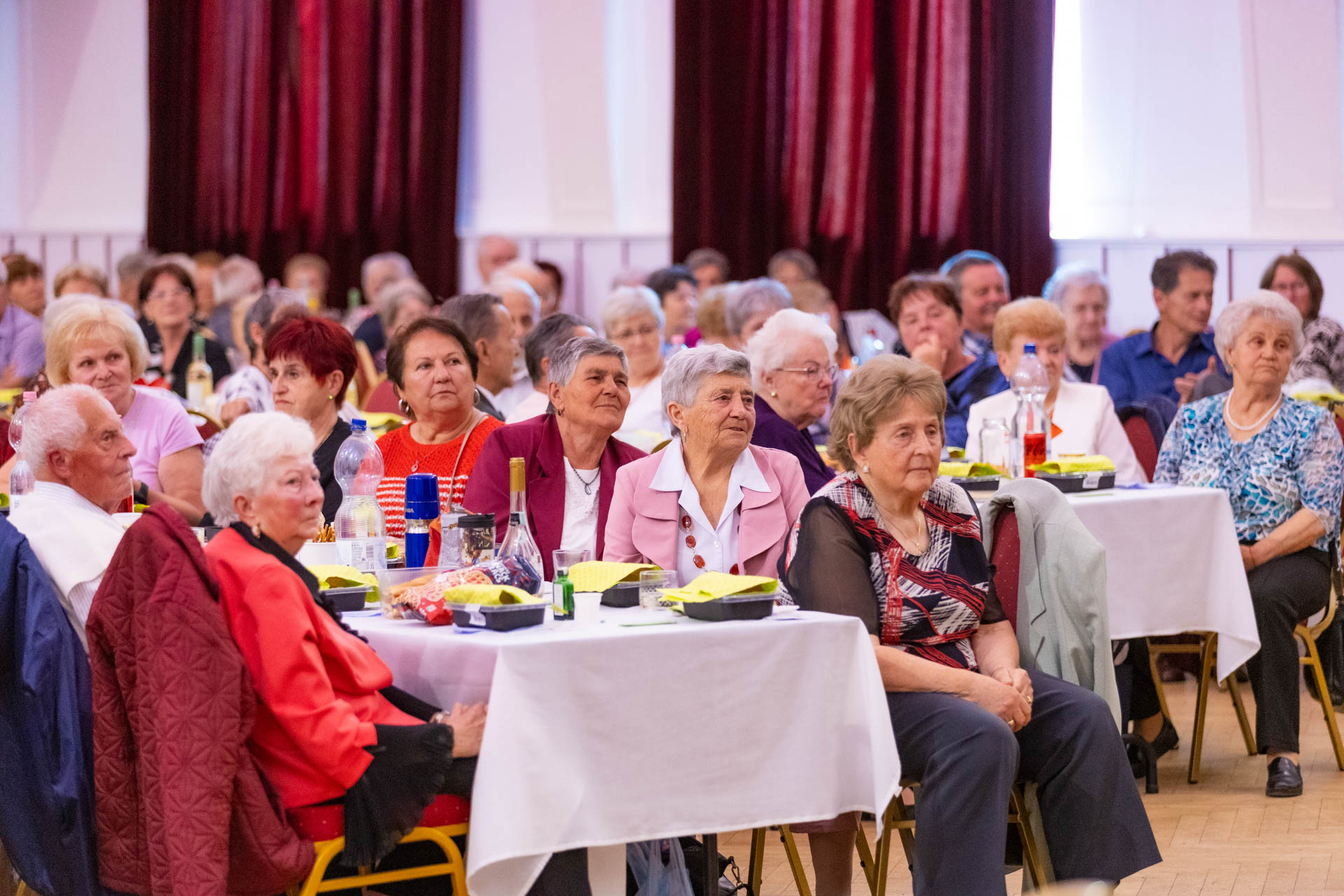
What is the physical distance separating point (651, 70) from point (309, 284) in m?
2.49

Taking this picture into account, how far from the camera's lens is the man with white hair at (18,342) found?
8094 mm

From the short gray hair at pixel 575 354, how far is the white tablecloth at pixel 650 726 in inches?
44.2

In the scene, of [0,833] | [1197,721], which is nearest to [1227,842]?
[1197,721]

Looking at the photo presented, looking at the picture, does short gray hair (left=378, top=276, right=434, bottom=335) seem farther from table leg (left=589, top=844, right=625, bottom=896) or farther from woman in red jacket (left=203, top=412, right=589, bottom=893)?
table leg (left=589, top=844, right=625, bottom=896)

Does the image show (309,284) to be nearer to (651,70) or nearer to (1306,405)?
(651,70)

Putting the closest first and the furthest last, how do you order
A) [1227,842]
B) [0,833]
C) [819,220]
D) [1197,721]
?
[0,833] < [1227,842] < [1197,721] < [819,220]

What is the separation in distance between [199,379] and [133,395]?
207 cm

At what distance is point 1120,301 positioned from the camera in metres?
8.85

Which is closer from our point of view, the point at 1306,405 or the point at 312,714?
the point at 312,714

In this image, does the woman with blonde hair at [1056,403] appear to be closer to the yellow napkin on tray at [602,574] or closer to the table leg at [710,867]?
the yellow napkin on tray at [602,574]

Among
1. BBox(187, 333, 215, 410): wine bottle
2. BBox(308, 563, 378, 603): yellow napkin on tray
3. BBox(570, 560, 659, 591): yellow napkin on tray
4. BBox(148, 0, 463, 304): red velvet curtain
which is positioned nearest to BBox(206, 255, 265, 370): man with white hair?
BBox(148, 0, 463, 304): red velvet curtain

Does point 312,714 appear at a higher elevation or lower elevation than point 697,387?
lower

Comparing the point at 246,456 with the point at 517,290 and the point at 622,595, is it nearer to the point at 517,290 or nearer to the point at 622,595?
the point at 622,595

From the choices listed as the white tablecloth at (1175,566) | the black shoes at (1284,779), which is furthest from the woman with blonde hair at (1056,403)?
the black shoes at (1284,779)
